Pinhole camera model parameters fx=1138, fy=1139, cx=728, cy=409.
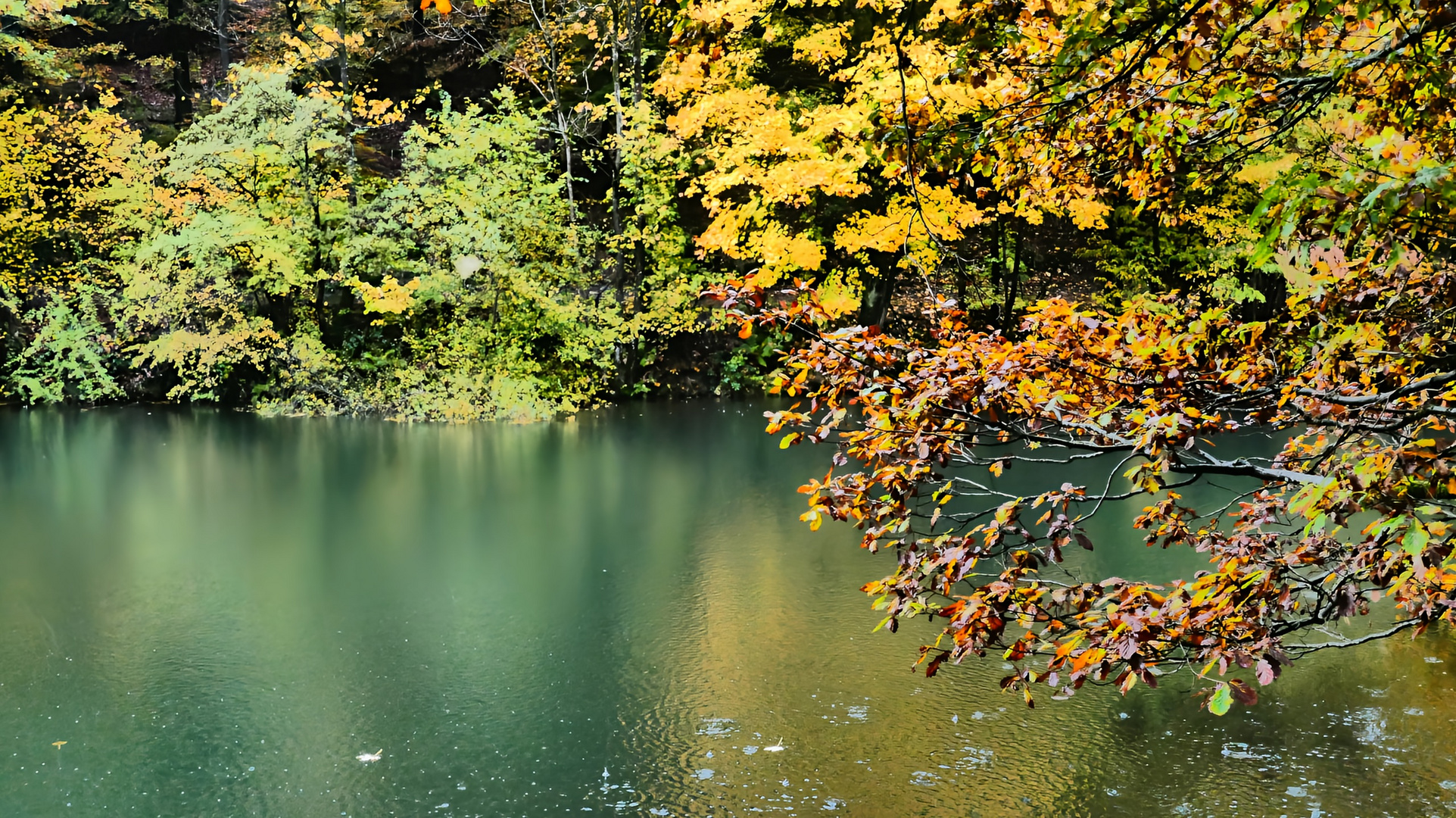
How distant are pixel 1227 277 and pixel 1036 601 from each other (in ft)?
56.5

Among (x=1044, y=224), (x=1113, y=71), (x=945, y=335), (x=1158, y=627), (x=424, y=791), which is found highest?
(x=1044, y=224)

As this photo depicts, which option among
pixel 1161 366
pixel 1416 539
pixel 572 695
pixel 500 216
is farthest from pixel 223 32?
pixel 1416 539

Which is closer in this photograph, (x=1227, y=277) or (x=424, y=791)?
(x=424, y=791)

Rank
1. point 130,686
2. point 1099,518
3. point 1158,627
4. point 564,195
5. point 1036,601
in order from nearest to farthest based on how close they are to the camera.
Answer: point 1158,627 < point 1036,601 < point 130,686 < point 1099,518 < point 564,195

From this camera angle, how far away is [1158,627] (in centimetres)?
253

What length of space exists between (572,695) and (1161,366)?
3.53 meters

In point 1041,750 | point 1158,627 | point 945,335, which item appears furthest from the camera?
point 1041,750

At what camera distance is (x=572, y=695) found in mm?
5492

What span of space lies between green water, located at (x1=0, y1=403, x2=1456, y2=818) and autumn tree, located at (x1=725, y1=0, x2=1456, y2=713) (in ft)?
5.07

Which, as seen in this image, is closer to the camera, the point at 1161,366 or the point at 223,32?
the point at 1161,366

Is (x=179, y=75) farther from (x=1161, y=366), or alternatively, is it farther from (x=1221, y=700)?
(x=1221, y=700)

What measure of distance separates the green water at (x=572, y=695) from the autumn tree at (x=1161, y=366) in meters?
1.54

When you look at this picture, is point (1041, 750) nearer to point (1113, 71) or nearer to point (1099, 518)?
point (1113, 71)

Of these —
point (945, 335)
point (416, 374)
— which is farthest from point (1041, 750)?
point (416, 374)
